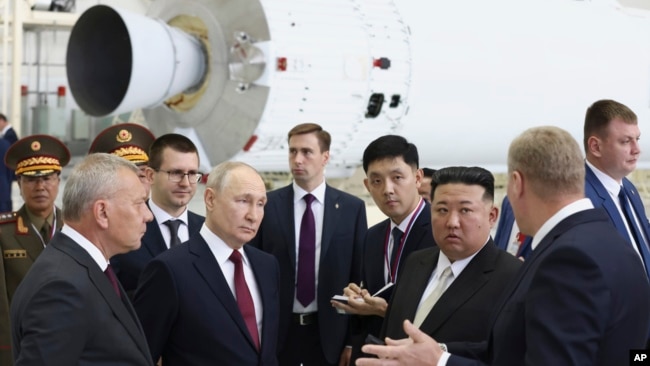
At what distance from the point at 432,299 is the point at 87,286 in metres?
1.10

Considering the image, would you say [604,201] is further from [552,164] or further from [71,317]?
[71,317]

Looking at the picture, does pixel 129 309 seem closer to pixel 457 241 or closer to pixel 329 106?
pixel 457 241

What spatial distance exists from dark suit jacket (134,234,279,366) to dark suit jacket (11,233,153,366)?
36cm

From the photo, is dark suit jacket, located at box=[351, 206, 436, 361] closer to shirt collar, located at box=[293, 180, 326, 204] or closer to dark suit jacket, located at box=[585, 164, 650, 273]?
shirt collar, located at box=[293, 180, 326, 204]

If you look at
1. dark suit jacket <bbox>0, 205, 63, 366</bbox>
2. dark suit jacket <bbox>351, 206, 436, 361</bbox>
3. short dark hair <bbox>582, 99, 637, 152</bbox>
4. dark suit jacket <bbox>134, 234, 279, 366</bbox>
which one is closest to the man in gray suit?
dark suit jacket <bbox>134, 234, 279, 366</bbox>

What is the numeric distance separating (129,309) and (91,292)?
0.22 m

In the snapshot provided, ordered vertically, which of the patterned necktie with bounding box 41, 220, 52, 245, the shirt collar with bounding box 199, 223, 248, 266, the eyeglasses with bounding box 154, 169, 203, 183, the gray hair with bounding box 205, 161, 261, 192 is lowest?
the patterned necktie with bounding box 41, 220, 52, 245

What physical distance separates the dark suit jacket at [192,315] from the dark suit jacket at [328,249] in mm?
1122

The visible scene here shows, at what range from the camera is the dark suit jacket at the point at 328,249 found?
13.6ft

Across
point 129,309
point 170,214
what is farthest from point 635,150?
point 129,309

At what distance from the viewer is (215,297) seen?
9.68 feet

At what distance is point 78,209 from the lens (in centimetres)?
252

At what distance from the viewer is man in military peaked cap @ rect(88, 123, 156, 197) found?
4258 millimetres

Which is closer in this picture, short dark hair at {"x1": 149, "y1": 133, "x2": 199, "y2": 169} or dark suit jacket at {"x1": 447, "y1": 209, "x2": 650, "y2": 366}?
dark suit jacket at {"x1": 447, "y1": 209, "x2": 650, "y2": 366}
